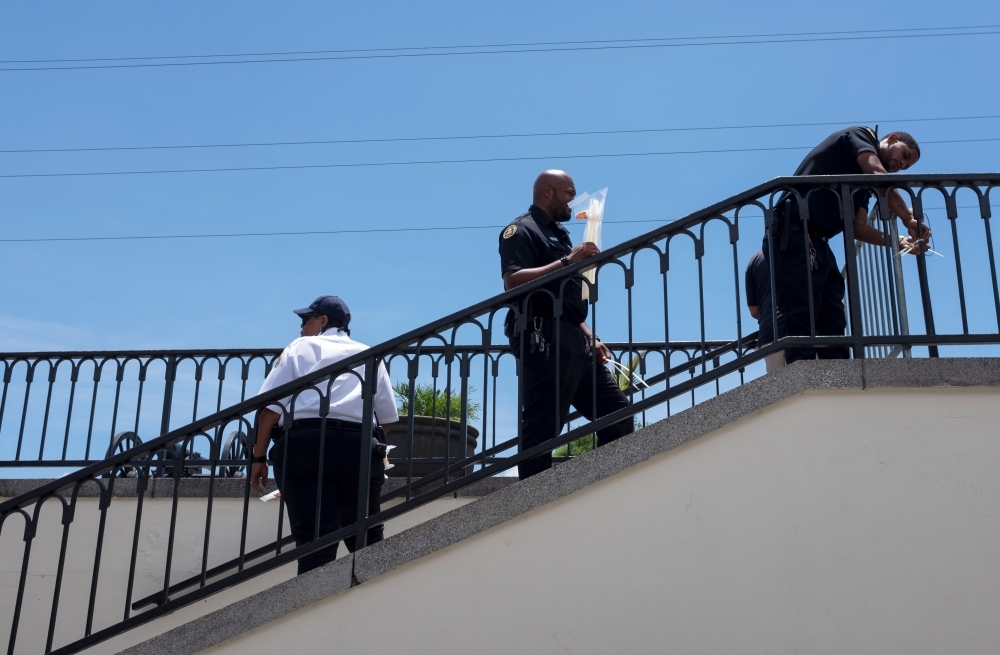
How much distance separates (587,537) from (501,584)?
0.44m

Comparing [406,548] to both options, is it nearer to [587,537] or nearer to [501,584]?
[501,584]

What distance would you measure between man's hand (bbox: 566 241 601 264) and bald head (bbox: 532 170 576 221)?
1.43 ft

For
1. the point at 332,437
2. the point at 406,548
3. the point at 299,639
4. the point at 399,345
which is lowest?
the point at 299,639

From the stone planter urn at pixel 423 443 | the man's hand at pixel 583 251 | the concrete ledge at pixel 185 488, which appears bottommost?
the concrete ledge at pixel 185 488

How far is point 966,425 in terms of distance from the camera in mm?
4828

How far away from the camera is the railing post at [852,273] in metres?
5.08

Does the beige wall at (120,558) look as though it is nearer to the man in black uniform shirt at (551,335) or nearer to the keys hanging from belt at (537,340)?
the man in black uniform shirt at (551,335)

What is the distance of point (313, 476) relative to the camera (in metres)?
5.30

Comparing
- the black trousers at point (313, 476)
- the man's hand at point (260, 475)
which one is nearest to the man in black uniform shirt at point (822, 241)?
the black trousers at point (313, 476)

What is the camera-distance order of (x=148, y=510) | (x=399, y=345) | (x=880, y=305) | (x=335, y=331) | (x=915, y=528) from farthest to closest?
(x=148, y=510), (x=880, y=305), (x=335, y=331), (x=399, y=345), (x=915, y=528)

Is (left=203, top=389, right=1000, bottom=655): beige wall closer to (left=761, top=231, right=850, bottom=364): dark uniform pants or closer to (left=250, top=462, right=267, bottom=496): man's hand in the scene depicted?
(left=761, top=231, right=850, bottom=364): dark uniform pants

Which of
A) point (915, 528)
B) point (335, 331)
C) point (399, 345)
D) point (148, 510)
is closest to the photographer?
point (915, 528)

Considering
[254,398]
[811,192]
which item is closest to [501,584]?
[254,398]

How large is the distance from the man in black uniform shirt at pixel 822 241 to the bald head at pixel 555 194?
1.13 metres
